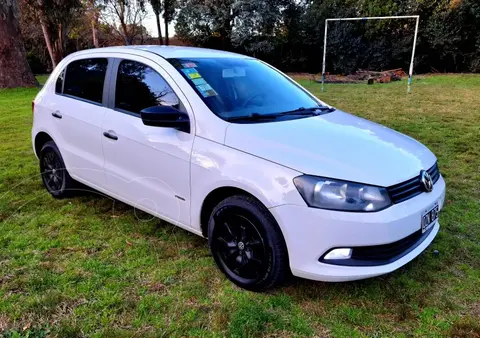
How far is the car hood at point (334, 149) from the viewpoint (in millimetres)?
2447

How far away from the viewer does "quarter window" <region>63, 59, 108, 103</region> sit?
12.3 feet

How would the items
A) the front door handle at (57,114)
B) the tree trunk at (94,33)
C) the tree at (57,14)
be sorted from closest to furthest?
the front door handle at (57,114)
the tree at (57,14)
the tree trunk at (94,33)

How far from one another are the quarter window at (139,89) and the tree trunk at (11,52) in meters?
13.4

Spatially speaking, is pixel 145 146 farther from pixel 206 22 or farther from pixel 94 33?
pixel 94 33

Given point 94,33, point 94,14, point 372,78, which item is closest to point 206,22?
point 94,14

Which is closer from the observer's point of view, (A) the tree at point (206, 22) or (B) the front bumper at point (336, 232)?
(B) the front bumper at point (336, 232)

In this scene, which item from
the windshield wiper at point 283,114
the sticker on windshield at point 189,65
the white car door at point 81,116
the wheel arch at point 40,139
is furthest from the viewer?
the wheel arch at point 40,139

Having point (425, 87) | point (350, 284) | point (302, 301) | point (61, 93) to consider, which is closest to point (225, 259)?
point (302, 301)

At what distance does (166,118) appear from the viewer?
288 cm

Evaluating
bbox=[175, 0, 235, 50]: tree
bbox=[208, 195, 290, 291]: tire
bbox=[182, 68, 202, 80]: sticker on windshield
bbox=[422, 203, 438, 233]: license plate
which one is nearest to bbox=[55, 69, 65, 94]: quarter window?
bbox=[182, 68, 202, 80]: sticker on windshield

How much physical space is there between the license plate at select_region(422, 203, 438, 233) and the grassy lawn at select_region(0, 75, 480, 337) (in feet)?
1.50

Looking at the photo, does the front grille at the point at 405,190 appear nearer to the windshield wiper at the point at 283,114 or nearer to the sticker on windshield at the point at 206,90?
the windshield wiper at the point at 283,114

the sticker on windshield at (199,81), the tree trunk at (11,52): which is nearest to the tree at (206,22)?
the tree trunk at (11,52)

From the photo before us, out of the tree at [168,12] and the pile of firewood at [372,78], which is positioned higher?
the tree at [168,12]
